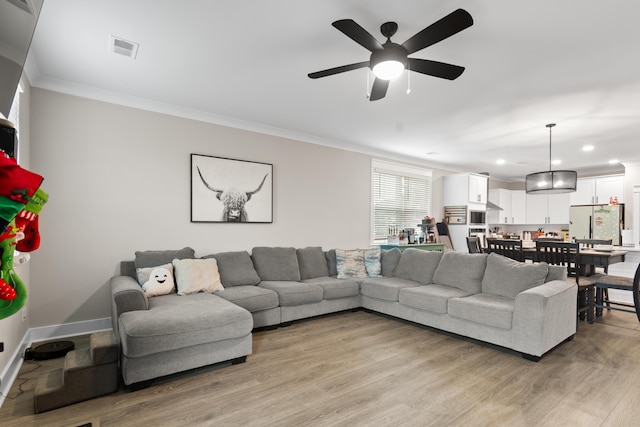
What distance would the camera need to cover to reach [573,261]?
4.08 meters

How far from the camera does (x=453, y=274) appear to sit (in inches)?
162

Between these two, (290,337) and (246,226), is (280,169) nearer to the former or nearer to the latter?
(246,226)

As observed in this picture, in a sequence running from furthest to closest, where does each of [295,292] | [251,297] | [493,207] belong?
[493,207] < [295,292] < [251,297]

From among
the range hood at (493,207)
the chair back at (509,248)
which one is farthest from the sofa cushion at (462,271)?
the range hood at (493,207)

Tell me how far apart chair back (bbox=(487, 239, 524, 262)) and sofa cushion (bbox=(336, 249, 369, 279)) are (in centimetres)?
187

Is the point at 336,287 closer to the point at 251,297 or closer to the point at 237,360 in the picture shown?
the point at 251,297

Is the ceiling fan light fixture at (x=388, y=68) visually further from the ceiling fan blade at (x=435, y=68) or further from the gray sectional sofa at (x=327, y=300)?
the gray sectional sofa at (x=327, y=300)

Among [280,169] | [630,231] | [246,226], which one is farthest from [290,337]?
[630,231]

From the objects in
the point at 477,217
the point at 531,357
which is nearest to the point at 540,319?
the point at 531,357

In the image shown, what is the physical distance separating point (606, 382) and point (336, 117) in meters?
3.78

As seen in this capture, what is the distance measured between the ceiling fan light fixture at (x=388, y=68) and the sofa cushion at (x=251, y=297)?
2.50 meters

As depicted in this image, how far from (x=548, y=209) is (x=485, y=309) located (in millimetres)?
6760

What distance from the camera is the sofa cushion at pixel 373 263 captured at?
15.8 feet

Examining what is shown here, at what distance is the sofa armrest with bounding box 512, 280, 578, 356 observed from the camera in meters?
2.97
